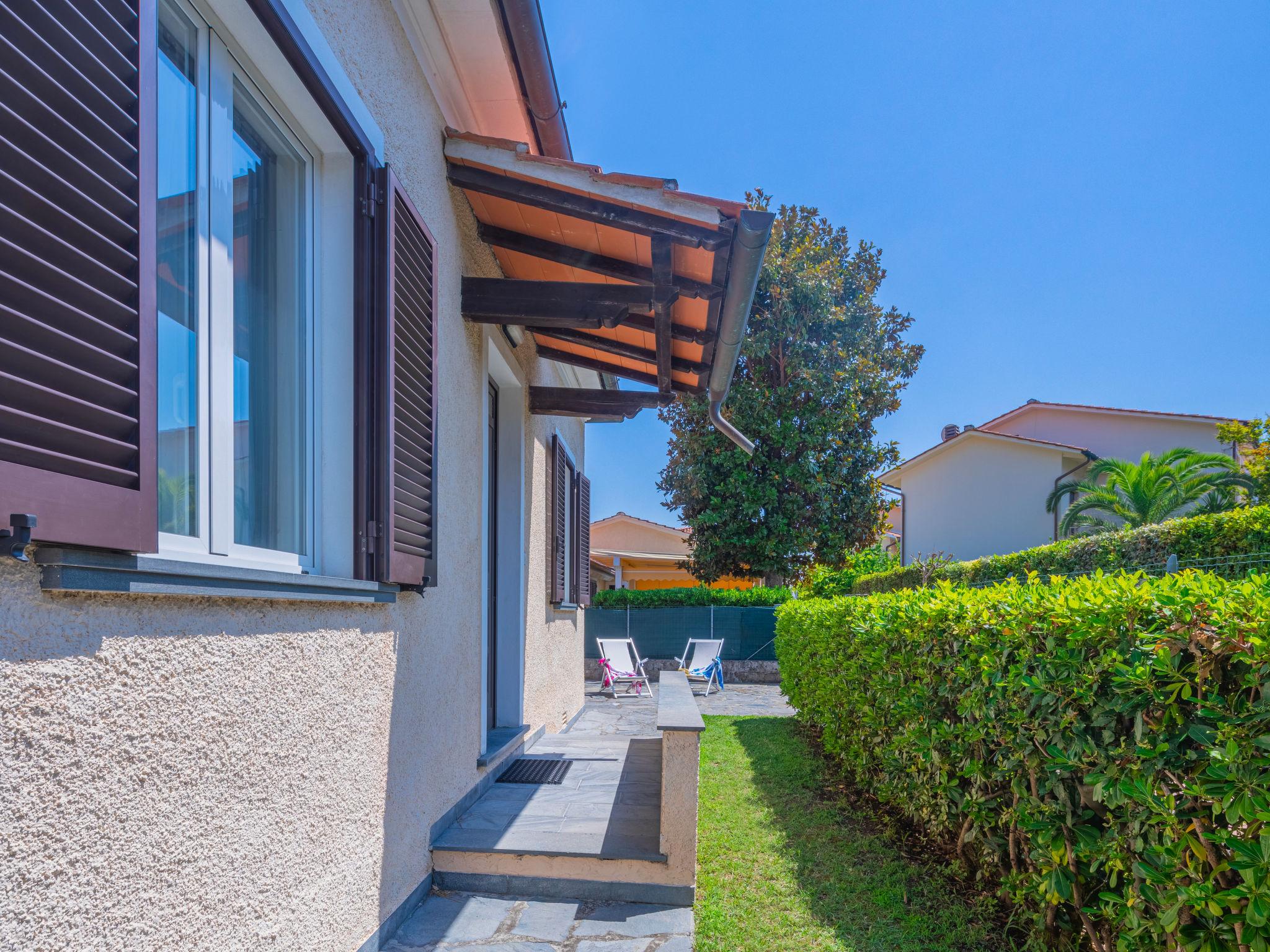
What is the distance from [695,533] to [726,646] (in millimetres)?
2981

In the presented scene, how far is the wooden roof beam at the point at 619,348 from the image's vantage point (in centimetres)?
584

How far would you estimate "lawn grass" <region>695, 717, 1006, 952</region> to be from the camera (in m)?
3.38

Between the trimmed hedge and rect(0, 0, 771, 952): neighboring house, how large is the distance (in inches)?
522

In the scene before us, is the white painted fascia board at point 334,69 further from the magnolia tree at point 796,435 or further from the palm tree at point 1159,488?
the palm tree at point 1159,488

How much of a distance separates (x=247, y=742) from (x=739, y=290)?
3031 millimetres

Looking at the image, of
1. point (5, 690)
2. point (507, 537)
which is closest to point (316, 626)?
point (5, 690)

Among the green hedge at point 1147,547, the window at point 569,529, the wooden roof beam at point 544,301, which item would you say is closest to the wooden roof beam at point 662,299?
the wooden roof beam at point 544,301

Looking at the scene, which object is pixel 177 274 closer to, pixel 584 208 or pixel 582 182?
pixel 582 182

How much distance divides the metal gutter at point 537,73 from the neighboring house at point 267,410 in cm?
2

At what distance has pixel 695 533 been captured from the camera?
1722 cm

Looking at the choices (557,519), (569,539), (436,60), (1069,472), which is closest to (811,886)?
(557,519)

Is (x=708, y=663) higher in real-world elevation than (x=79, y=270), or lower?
lower

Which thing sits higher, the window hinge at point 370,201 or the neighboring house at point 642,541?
the window hinge at point 370,201

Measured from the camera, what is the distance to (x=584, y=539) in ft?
31.7
